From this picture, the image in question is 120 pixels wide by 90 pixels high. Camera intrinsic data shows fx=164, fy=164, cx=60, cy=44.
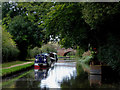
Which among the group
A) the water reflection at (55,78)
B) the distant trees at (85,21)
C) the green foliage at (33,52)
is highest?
the distant trees at (85,21)

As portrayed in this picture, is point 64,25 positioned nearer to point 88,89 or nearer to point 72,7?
point 72,7

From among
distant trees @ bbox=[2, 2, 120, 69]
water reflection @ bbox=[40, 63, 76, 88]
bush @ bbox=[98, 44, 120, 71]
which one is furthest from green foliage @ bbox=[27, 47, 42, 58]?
bush @ bbox=[98, 44, 120, 71]

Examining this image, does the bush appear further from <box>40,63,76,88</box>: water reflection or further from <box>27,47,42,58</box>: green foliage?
<box>27,47,42,58</box>: green foliage

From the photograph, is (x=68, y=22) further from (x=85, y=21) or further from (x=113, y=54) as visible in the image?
(x=113, y=54)

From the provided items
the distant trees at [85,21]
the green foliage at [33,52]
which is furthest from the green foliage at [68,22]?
the green foliage at [33,52]

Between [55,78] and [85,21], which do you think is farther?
[55,78]

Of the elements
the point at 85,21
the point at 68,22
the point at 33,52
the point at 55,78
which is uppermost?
the point at 68,22

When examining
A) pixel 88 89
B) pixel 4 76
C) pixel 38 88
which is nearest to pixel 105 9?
pixel 88 89

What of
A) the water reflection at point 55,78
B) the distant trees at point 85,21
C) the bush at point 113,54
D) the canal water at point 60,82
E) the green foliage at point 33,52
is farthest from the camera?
the green foliage at point 33,52

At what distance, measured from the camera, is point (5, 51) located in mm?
22297

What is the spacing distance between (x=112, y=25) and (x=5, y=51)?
50.9ft

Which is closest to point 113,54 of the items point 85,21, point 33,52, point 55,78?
point 85,21

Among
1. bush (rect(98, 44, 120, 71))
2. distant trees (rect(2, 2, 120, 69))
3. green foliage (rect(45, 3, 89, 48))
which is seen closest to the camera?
distant trees (rect(2, 2, 120, 69))

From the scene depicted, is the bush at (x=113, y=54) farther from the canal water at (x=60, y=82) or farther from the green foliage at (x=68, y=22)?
the green foliage at (x=68, y=22)
